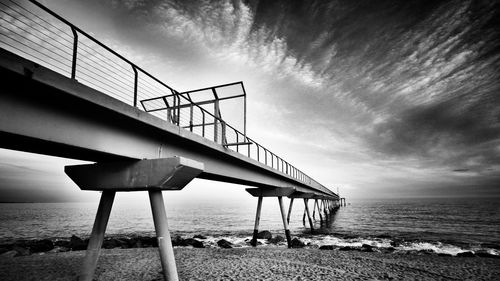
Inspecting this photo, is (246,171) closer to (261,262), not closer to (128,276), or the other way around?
(261,262)

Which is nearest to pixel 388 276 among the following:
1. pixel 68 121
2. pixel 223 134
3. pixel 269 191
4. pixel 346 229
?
pixel 223 134

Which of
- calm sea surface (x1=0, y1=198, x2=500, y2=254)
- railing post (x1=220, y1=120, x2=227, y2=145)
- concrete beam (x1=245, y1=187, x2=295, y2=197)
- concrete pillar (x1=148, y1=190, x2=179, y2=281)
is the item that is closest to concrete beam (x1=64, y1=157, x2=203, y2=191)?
concrete pillar (x1=148, y1=190, x2=179, y2=281)

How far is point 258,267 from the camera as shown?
9.75m

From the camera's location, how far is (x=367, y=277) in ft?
28.2

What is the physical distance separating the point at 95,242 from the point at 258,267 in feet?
20.9

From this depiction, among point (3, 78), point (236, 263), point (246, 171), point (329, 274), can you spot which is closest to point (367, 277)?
point (329, 274)

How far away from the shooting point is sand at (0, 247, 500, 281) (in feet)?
Result: 28.7

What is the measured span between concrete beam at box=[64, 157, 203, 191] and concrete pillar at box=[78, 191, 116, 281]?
1.42 ft

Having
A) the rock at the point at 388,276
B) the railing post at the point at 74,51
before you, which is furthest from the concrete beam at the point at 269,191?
the railing post at the point at 74,51

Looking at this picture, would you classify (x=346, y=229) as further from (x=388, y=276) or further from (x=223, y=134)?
(x=223, y=134)

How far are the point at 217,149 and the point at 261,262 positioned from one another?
5701mm

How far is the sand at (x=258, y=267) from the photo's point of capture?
8758 millimetres

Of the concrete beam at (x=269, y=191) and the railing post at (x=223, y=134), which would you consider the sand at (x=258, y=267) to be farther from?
the concrete beam at (x=269, y=191)

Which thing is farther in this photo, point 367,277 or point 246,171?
point 246,171
